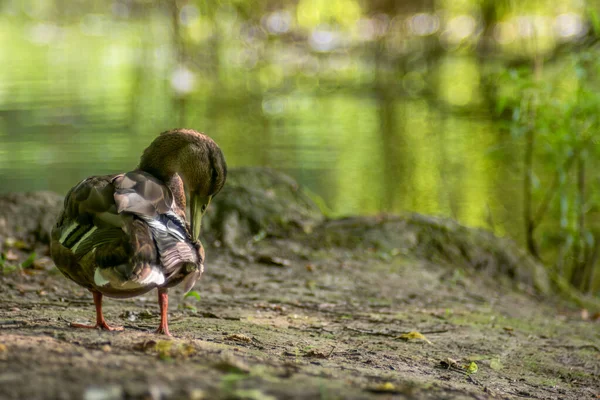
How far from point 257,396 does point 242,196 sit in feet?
15.3

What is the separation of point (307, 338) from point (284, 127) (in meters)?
12.4

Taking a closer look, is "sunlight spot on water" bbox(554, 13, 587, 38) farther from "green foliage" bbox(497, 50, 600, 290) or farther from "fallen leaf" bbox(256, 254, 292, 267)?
"fallen leaf" bbox(256, 254, 292, 267)

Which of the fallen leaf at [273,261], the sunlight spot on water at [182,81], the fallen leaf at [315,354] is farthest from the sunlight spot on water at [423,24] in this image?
the fallen leaf at [315,354]

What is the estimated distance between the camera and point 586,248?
8.23 metres

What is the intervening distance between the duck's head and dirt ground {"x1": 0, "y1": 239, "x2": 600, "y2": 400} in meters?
0.72

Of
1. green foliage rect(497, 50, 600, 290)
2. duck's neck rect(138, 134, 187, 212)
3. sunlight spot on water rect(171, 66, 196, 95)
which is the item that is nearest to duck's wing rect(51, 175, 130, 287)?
duck's neck rect(138, 134, 187, 212)

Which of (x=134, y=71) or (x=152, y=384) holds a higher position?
(x=134, y=71)

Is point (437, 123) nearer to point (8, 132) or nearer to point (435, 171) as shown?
point (435, 171)

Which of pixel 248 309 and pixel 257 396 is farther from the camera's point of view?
pixel 248 309

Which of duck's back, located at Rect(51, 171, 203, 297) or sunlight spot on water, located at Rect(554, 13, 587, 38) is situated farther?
sunlight spot on water, located at Rect(554, 13, 587, 38)

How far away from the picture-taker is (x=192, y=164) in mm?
3980

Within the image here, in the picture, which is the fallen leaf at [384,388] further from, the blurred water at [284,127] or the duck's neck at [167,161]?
the blurred water at [284,127]

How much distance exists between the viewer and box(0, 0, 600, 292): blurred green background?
7902 millimetres

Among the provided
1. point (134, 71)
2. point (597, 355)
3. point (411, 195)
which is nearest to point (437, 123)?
point (411, 195)
